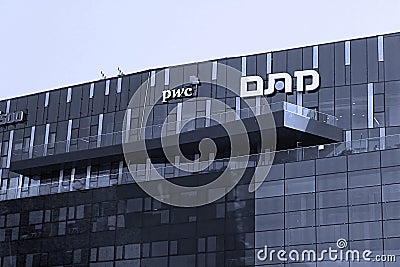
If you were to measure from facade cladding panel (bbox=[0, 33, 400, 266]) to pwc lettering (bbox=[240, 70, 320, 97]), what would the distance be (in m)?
0.39

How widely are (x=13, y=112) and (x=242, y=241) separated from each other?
82.2 feet

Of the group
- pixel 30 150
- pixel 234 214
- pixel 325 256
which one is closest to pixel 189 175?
pixel 234 214

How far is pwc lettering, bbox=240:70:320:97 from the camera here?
63.8 meters

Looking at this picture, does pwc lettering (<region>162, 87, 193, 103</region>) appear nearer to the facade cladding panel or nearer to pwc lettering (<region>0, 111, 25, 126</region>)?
the facade cladding panel

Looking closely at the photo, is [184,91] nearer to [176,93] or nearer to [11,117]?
[176,93]

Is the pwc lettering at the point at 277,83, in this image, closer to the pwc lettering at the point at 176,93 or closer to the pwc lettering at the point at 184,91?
the pwc lettering at the point at 184,91

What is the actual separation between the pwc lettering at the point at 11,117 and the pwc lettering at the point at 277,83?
17.6 m

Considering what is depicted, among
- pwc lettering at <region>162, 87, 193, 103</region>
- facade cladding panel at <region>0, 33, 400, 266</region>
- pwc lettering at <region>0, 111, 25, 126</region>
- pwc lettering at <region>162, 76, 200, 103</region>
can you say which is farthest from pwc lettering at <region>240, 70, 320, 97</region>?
pwc lettering at <region>0, 111, 25, 126</region>

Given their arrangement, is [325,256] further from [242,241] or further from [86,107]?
[86,107]

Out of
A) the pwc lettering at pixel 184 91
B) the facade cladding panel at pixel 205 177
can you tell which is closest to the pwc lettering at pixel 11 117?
the facade cladding panel at pixel 205 177

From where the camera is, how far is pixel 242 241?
57125 millimetres

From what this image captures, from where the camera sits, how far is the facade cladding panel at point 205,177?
55094mm

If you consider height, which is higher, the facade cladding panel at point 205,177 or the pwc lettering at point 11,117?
the pwc lettering at point 11,117

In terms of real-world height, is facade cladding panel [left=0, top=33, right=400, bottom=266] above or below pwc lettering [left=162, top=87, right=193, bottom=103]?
below
